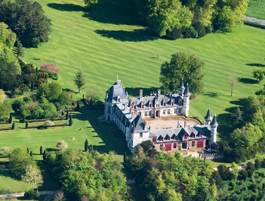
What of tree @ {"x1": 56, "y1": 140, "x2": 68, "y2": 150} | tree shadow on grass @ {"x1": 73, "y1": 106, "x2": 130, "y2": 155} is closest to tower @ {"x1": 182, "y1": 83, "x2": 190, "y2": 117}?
tree shadow on grass @ {"x1": 73, "y1": 106, "x2": 130, "y2": 155}

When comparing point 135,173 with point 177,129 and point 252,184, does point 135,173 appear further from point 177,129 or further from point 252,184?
point 252,184

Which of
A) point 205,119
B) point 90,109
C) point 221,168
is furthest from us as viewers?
point 90,109

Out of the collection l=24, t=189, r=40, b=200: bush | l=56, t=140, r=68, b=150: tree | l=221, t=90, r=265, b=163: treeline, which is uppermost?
l=221, t=90, r=265, b=163: treeline

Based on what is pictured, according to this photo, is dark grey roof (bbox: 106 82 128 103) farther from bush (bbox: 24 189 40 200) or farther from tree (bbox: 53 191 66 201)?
bush (bbox: 24 189 40 200)

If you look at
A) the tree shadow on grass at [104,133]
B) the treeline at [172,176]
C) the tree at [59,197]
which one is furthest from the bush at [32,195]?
the treeline at [172,176]

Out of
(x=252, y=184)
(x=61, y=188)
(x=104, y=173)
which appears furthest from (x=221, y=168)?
(x=61, y=188)

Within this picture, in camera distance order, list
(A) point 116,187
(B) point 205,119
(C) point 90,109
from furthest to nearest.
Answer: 1. (C) point 90,109
2. (B) point 205,119
3. (A) point 116,187

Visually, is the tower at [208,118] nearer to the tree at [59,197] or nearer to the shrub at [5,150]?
the tree at [59,197]
